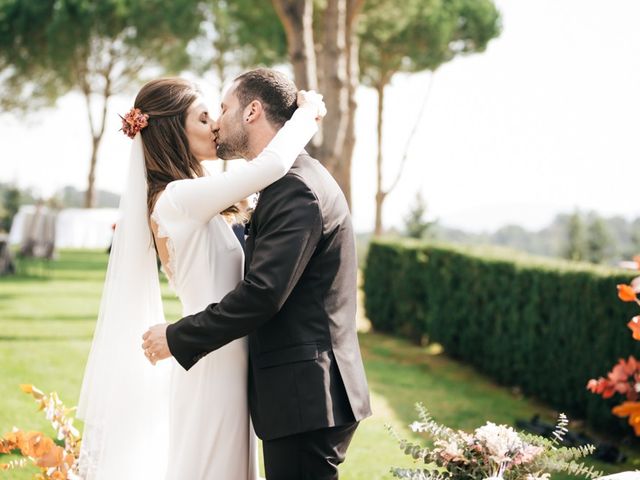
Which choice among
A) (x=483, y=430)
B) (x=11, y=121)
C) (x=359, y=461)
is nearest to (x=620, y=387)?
(x=483, y=430)

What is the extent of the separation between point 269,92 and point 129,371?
1407 mm

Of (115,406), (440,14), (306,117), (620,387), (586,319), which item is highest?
(440,14)

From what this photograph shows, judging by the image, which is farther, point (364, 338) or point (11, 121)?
point (11, 121)

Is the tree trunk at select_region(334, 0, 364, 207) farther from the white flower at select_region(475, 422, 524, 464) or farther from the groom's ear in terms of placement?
the white flower at select_region(475, 422, 524, 464)

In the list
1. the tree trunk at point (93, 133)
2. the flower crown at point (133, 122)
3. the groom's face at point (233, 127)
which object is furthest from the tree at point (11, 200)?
the groom's face at point (233, 127)

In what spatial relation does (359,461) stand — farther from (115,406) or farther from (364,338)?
(364,338)

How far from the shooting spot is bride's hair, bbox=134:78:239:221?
3.13 m

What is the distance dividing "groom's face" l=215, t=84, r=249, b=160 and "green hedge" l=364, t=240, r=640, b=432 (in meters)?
3.93

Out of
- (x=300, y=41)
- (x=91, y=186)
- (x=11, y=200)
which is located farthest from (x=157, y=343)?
(x=11, y=200)

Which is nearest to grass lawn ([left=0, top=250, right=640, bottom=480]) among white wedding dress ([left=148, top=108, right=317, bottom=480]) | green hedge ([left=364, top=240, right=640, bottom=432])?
green hedge ([left=364, top=240, right=640, bottom=432])

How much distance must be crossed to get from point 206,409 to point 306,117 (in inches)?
44.8

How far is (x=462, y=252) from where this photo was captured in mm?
9188

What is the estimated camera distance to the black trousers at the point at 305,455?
2.58m

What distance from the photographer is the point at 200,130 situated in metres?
3.13
